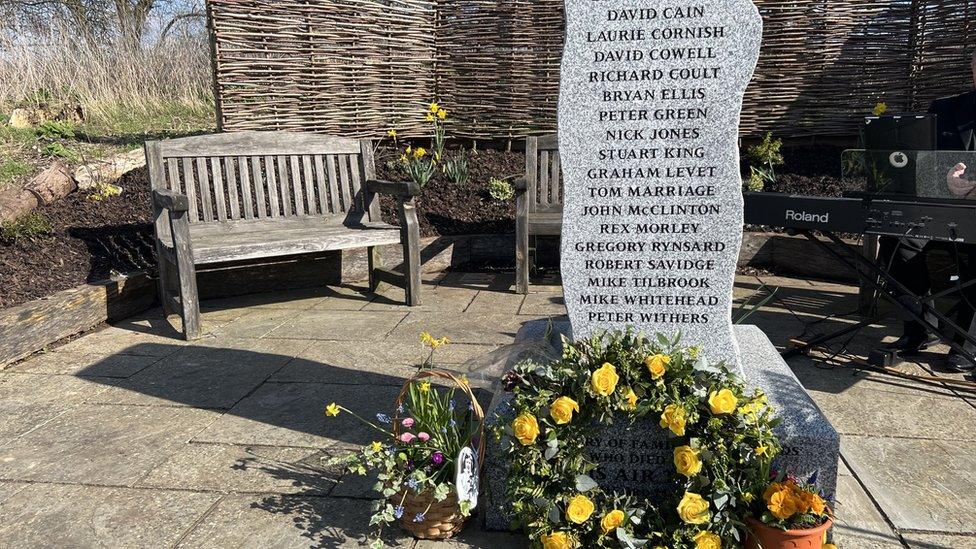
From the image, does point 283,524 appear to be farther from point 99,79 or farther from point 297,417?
point 99,79

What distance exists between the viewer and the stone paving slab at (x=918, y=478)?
2404mm

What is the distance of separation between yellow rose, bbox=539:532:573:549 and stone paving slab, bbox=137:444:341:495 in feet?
2.95

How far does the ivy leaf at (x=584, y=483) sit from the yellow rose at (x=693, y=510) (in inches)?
10.5

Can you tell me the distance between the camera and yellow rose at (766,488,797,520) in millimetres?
2029

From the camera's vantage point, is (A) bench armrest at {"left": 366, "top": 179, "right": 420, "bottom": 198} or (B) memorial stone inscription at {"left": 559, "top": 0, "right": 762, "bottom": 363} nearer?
(B) memorial stone inscription at {"left": 559, "top": 0, "right": 762, "bottom": 363}

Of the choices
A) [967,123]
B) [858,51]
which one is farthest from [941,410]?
[858,51]

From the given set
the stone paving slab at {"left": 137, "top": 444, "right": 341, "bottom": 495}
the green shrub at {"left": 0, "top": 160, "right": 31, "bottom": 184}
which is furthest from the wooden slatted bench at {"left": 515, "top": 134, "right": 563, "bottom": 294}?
the green shrub at {"left": 0, "top": 160, "right": 31, "bottom": 184}

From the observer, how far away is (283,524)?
2.40 metres

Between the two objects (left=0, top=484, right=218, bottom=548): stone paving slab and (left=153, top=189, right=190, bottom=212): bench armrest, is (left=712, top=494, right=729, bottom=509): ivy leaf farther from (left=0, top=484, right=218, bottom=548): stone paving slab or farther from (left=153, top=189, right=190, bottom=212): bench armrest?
(left=153, top=189, right=190, bottom=212): bench armrest

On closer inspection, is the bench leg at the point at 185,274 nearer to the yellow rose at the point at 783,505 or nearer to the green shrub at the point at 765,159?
the yellow rose at the point at 783,505

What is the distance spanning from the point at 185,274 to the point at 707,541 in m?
3.45

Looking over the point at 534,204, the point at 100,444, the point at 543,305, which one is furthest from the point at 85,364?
the point at 534,204

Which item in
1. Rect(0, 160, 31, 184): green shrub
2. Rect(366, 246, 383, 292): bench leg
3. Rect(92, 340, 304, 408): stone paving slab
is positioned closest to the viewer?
Rect(92, 340, 304, 408): stone paving slab

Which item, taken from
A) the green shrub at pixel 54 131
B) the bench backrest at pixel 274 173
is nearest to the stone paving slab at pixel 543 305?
the bench backrest at pixel 274 173
